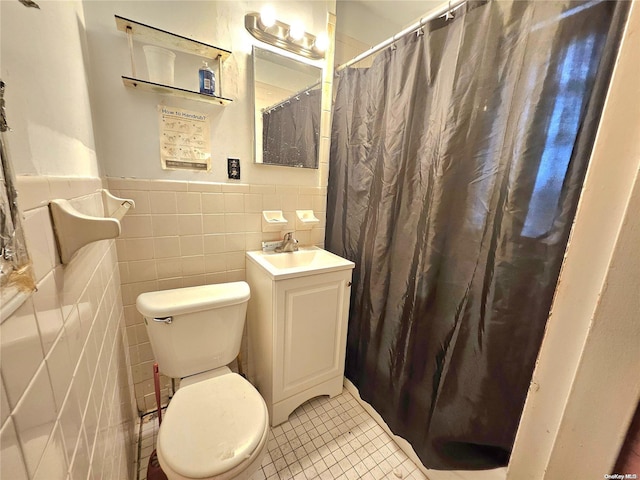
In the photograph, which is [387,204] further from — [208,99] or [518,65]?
[208,99]

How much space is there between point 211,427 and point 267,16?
72.5 inches

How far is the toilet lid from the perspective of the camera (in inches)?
31.9

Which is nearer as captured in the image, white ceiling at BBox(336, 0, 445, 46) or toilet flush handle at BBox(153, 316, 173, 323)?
toilet flush handle at BBox(153, 316, 173, 323)

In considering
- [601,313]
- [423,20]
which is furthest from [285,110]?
[601,313]

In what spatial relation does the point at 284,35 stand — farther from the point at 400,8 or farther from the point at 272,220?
the point at 272,220

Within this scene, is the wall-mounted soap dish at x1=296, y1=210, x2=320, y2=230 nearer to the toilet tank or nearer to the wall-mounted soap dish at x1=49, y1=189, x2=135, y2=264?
the toilet tank

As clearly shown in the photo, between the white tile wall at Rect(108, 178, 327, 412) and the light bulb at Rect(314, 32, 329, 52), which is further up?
the light bulb at Rect(314, 32, 329, 52)

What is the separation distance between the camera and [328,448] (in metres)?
1.29

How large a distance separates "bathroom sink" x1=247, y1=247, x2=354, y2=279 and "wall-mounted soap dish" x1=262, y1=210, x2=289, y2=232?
15cm

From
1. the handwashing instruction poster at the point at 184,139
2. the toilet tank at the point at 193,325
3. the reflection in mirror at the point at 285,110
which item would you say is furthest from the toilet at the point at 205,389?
the reflection in mirror at the point at 285,110

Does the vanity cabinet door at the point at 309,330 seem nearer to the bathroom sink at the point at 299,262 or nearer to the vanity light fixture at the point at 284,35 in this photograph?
the bathroom sink at the point at 299,262

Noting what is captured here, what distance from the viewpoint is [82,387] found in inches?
19.7

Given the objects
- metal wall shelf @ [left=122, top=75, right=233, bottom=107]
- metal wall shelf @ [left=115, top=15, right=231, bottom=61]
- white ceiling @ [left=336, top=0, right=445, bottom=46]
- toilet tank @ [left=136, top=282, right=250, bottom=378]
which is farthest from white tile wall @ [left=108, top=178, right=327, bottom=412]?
white ceiling @ [left=336, top=0, right=445, bottom=46]

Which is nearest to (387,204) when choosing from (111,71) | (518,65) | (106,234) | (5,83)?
(518,65)
